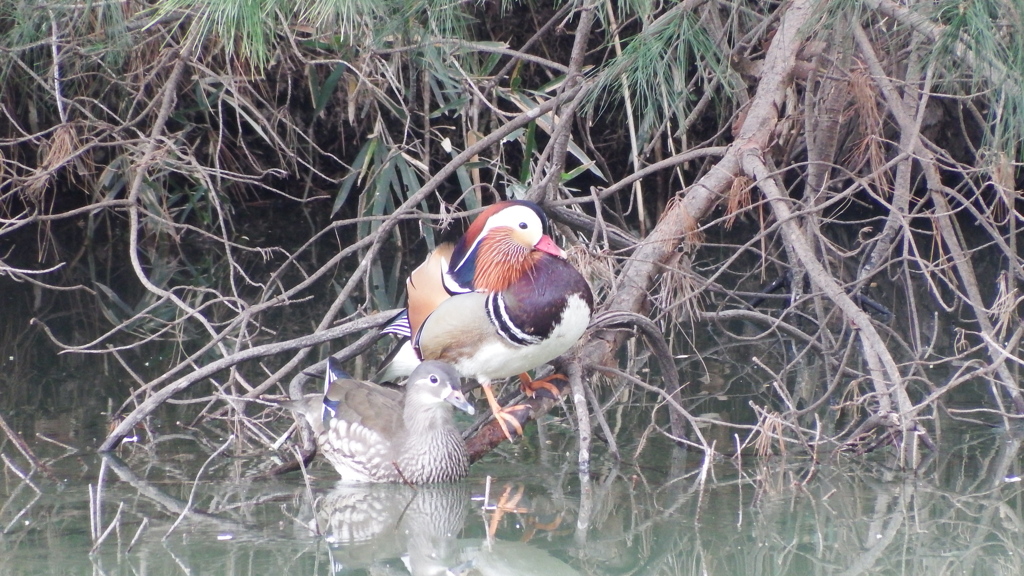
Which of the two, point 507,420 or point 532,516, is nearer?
point 532,516

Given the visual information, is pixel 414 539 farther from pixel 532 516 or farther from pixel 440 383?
pixel 440 383

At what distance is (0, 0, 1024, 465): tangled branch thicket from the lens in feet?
10.2

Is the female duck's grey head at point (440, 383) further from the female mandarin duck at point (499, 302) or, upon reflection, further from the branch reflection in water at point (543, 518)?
the branch reflection in water at point (543, 518)

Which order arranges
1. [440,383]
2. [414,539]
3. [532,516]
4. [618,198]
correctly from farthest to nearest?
1. [618,198]
2. [440,383]
3. [532,516]
4. [414,539]

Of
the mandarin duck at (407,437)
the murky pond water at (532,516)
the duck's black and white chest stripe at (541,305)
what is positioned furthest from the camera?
the mandarin duck at (407,437)

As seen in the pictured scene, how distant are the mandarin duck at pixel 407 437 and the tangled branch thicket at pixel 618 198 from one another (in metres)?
0.24

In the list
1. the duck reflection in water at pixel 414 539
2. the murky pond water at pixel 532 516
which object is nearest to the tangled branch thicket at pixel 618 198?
the murky pond water at pixel 532 516

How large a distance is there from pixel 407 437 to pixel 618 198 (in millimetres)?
1590

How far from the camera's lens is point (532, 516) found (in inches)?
108

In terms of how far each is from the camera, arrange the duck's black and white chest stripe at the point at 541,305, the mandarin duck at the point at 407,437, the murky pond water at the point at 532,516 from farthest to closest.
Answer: the mandarin duck at the point at 407,437, the duck's black and white chest stripe at the point at 541,305, the murky pond water at the point at 532,516

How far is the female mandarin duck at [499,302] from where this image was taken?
117 inches

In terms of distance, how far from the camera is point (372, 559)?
8.15ft

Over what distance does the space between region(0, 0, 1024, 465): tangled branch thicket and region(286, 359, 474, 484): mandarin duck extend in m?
0.24

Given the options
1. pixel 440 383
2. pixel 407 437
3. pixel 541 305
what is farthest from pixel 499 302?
pixel 407 437
